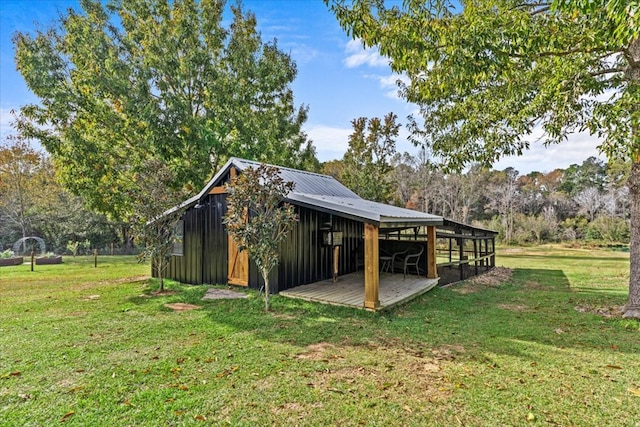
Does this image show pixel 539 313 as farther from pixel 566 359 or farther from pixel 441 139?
pixel 441 139

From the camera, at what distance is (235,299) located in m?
7.16

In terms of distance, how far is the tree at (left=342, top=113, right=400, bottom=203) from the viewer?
19.3m

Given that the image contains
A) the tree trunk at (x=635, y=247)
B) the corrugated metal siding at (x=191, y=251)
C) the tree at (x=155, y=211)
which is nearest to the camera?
the tree trunk at (x=635, y=247)

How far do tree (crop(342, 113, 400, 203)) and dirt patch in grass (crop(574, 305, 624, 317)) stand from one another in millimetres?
12974

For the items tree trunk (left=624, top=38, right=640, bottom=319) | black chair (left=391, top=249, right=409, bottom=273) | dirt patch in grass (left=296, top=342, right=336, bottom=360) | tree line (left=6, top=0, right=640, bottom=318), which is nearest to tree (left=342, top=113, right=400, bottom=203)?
tree line (left=6, top=0, right=640, bottom=318)

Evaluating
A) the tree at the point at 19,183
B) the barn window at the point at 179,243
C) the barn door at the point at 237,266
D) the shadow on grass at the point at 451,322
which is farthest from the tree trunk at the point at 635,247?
the tree at the point at 19,183

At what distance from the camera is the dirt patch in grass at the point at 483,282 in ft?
28.7

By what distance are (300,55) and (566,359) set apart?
16383 mm

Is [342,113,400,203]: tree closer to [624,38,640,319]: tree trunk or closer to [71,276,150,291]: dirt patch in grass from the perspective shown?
[71,276,150,291]: dirt patch in grass

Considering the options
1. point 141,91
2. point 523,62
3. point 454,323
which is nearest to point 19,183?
point 141,91

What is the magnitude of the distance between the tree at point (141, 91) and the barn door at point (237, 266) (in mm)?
4001

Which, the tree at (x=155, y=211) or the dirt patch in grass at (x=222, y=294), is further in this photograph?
the tree at (x=155, y=211)

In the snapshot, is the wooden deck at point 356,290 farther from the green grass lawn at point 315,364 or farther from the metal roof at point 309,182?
the metal roof at point 309,182

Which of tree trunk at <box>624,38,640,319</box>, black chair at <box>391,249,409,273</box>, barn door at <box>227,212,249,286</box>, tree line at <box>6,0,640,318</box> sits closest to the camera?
tree line at <box>6,0,640,318</box>
